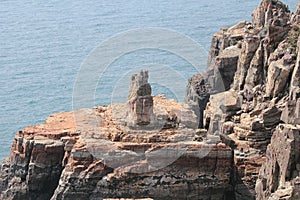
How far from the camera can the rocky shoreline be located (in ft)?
313

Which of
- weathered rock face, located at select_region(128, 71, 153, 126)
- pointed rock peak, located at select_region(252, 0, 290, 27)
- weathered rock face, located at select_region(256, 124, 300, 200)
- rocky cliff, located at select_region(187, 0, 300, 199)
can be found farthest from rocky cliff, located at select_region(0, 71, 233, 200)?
weathered rock face, located at select_region(256, 124, 300, 200)

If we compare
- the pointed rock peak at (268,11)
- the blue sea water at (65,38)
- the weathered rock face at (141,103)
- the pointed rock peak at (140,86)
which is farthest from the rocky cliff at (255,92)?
the blue sea water at (65,38)

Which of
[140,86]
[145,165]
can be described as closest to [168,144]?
[145,165]

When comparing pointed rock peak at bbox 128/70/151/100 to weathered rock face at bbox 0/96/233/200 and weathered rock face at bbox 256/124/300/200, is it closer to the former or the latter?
weathered rock face at bbox 0/96/233/200

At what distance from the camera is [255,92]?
9912 centimetres

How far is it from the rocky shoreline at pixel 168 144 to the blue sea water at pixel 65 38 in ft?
56.7

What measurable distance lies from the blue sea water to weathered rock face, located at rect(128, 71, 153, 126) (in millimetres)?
19124

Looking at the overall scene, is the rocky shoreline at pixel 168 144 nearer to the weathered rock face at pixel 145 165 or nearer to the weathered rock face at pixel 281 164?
the weathered rock face at pixel 145 165

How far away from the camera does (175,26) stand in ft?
522

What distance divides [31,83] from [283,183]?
214ft

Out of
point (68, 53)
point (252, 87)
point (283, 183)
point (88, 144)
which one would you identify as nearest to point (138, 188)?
point (88, 144)

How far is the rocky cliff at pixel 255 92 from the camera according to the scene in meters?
94.9

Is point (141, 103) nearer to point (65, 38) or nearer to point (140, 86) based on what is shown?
point (140, 86)

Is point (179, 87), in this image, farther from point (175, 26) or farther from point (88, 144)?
point (175, 26)
